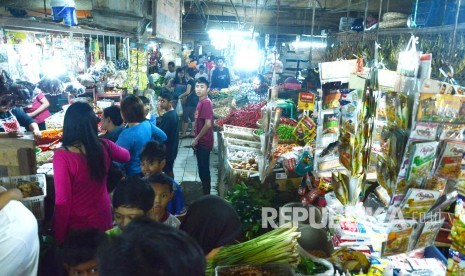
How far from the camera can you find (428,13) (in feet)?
19.4

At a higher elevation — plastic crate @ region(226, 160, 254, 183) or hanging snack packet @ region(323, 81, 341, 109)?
hanging snack packet @ region(323, 81, 341, 109)

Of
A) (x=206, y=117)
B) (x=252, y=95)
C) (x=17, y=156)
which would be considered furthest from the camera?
(x=252, y=95)

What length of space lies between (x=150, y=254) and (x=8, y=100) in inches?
180

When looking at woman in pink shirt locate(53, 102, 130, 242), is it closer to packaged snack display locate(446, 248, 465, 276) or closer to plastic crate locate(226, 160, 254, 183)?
plastic crate locate(226, 160, 254, 183)

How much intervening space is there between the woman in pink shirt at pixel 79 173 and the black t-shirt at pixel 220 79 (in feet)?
37.5

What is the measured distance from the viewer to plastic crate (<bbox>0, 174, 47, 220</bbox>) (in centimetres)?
360

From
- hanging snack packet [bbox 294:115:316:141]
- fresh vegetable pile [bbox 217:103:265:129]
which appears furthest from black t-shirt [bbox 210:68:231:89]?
hanging snack packet [bbox 294:115:316:141]

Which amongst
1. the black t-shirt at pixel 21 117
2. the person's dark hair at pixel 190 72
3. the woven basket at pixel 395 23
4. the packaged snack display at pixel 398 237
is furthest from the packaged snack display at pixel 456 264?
the person's dark hair at pixel 190 72

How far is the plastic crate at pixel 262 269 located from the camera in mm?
2562

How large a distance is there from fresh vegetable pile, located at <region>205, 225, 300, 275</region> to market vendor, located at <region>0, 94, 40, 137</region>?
274 cm

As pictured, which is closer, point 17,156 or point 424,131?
point 424,131

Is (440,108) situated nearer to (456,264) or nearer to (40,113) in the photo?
(456,264)

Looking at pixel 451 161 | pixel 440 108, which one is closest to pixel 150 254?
pixel 440 108

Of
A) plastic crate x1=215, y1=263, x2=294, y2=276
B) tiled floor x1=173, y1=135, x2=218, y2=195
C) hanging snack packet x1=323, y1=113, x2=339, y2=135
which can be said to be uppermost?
hanging snack packet x1=323, y1=113, x2=339, y2=135
